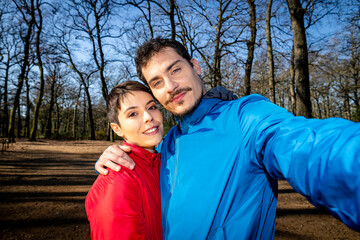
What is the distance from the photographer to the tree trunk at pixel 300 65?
4449 mm

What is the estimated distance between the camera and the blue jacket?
57cm

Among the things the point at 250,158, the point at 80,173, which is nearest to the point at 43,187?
the point at 80,173

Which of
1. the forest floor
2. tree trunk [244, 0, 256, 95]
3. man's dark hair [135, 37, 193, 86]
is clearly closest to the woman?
man's dark hair [135, 37, 193, 86]

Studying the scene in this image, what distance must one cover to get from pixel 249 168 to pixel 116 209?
0.81 metres

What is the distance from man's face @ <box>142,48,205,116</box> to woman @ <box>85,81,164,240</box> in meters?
0.19

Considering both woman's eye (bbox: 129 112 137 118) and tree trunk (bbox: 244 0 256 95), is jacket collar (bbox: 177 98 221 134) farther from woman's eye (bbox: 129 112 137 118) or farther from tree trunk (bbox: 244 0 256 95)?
tree trunk (bbox: 244 0 256 95)


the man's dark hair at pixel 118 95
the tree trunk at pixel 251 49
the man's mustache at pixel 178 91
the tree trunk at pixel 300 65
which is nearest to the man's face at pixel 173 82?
the man's mustache at pixel 178 91

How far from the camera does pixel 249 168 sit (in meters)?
0.95

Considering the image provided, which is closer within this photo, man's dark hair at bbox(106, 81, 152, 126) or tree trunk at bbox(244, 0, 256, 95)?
man's dark hair at bbox(106, 81, 152, 126)

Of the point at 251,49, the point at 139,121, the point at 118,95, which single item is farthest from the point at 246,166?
the point at 251,49

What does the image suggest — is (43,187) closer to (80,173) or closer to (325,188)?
(80,173)

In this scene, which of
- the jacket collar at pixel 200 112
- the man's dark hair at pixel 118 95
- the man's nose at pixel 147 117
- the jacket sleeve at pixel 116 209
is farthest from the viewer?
the man's dark hair at pixel 118 95

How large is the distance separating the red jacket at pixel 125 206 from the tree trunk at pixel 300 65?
4644 mm

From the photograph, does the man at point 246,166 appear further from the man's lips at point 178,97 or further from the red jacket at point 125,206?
the red jacket at point 125,206
